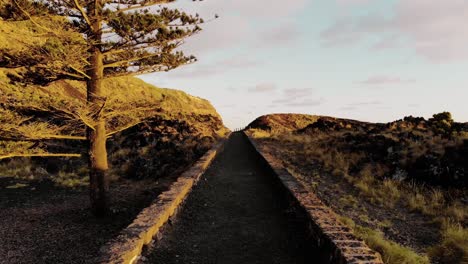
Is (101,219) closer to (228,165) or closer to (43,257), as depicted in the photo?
(43,257)

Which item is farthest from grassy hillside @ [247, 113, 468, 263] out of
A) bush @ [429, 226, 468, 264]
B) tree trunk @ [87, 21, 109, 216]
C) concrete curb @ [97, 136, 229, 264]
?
tree trunk @ [87, 21, 109, 216]

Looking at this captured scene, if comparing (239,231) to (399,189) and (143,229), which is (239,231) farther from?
(399,189)

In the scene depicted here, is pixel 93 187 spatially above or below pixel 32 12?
below

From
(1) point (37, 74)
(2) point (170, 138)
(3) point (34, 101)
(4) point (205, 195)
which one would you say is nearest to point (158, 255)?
(4) point (205, 195)

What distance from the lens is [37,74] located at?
8.74 metres

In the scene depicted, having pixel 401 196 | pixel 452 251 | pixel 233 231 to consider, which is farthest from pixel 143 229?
pixel 401 196

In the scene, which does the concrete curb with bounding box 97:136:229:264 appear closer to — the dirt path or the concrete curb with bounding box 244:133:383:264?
the dirt path

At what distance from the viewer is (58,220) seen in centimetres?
952

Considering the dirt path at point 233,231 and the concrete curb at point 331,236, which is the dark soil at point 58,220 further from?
the concrete curb at point 331,236

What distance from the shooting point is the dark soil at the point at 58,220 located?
24.2 feet

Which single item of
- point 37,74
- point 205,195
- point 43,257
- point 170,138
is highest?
point 37,74

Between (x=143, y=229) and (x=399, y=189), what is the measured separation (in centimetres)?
846

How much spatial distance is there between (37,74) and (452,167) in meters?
12.3

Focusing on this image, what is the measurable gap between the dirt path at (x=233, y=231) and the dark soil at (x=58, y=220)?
156 cm
